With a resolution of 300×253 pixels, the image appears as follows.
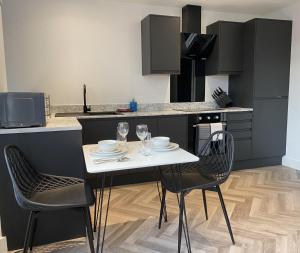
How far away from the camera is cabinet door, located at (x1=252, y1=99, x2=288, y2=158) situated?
3.90m

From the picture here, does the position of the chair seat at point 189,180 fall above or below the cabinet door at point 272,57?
below

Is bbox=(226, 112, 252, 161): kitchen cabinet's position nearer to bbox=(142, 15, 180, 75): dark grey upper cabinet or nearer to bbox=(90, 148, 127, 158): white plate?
bbox=(142, 15, 180, 75): dark grey upper cabinet

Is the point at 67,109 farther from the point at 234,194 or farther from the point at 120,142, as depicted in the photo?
the point at 234,194

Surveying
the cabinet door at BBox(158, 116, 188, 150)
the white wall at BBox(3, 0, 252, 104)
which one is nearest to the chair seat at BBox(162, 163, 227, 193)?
the cabinet door at BBox(158, 116, 188, 150)

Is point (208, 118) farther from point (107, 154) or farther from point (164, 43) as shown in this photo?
point (107, 154)

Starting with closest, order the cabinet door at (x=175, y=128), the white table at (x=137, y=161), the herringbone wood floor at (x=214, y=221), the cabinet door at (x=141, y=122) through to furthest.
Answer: the white table at (x=137, y=161)
the herringbone wood floor at (x=214, y=221)
the cabinet door at (x=141, y=122)
the cabinet door at (x=175, y=128)

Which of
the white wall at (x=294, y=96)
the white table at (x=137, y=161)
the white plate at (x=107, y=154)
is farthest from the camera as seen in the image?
the white wall at (x=294, y=96)

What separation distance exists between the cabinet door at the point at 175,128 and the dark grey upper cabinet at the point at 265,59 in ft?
3.62

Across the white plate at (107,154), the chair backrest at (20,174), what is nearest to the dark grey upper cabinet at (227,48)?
the white plate at (107,154)

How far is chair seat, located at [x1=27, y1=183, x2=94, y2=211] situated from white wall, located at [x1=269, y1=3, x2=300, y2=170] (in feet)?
10.9

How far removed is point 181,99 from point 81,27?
1715 millimetres

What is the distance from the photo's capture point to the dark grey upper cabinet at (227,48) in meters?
3.80

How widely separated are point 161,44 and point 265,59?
1.51 metres

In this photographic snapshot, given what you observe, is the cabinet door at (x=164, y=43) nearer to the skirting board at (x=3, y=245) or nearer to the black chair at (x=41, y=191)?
the black chair at (x=41, y=191)
